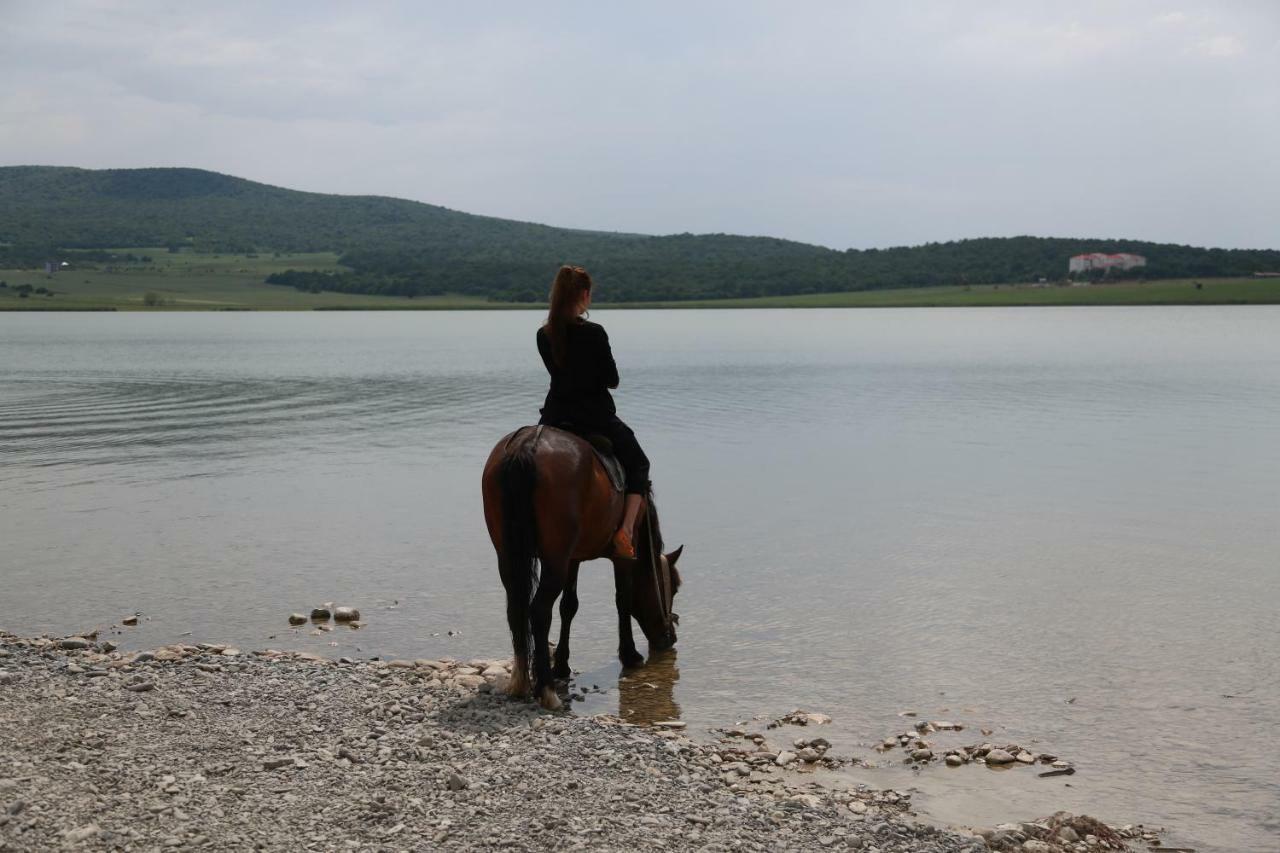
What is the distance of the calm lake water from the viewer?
812 cm

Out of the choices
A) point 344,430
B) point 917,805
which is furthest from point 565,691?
point 344,430

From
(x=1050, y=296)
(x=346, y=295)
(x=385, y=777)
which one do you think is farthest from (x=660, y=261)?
(x=385, y=777)

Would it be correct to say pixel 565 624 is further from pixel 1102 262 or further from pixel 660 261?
pixel 660 261

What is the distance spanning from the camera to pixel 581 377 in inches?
340

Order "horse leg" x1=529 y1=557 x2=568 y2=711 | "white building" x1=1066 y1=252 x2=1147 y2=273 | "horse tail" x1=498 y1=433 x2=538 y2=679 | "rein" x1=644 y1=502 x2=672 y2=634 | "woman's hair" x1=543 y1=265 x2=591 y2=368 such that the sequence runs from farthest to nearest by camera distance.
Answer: "white building" x1=1066 y1=252 x2=1147 y2=273 < "rein" x1=644 y1=502 x2=672 y2=634 < "woman's hair" x1=543 y1=265 x2=591 y2=368 < "horse leg" x1=529 y1=557 x2=568 y2=711 < "horse tail" x1=498 y1=433 x2=538 y2=679

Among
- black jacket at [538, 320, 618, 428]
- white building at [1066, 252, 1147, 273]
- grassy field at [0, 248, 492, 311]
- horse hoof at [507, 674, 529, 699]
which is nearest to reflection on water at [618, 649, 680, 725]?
horse hoof at [507, 674, 529, 699]

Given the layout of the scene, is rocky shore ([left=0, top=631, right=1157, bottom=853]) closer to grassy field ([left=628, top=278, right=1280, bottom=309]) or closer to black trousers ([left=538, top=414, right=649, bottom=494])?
black trousers ([left=538, top=414, right=649, bottom=494])

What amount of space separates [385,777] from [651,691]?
9.73 ft

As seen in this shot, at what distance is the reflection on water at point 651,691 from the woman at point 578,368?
1.01m

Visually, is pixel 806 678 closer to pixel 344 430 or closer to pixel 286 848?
pixel 286 848

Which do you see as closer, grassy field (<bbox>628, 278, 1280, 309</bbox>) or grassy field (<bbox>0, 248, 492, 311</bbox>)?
grassy field (<bbox>628, 278, 1280, 309</bbox>)

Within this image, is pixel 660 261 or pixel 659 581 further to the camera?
pixel 660 261

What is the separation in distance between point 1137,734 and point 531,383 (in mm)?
32176

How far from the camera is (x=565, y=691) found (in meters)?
8.66
